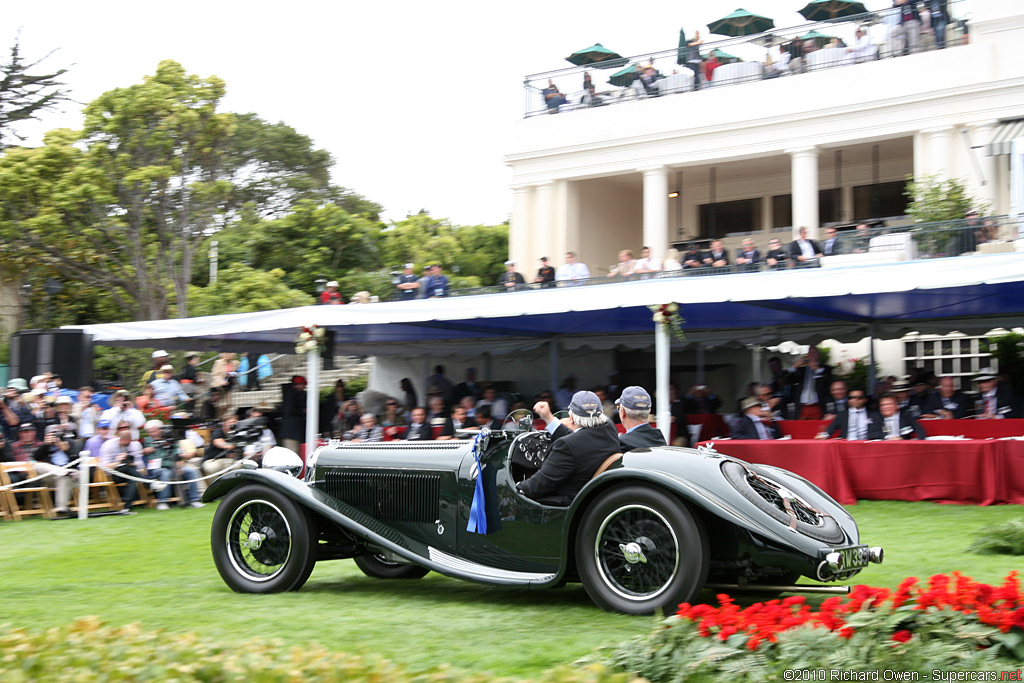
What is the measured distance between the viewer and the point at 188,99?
28109mm

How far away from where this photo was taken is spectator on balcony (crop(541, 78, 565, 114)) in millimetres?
25562

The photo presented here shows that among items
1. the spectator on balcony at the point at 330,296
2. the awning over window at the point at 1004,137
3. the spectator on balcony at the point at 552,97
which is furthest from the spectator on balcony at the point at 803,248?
the spectator on balcony at the point at 552,97

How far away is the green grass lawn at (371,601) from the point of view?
5.30 metres

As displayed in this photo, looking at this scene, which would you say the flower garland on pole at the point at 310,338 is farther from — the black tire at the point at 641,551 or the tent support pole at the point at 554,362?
the black tire at the point at 641,551

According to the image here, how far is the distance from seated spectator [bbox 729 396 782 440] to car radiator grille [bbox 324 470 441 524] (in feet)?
24.4

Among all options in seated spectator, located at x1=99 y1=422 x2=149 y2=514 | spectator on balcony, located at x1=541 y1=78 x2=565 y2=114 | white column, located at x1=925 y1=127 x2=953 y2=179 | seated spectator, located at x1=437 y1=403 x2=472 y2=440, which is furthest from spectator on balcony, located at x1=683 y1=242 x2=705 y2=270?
spectator on balcony, located at x1=541 y1=78 x2=565 y2=114

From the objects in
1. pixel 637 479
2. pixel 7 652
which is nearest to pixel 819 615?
pixel 637 479

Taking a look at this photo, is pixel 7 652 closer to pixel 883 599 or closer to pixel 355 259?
pixel 883 599

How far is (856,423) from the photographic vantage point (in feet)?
41.1

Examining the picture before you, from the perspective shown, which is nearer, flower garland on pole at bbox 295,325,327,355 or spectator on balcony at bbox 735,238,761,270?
flower garland on pole at bbox 295,325,327,355

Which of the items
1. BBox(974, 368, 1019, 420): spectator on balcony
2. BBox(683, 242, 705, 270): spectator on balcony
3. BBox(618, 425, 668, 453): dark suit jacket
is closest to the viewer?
BBox(618, 425, 668, 453): dark suit jacket

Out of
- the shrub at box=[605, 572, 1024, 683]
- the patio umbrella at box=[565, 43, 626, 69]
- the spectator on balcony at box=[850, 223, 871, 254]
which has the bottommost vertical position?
Result: the shrub at box=[605, 572, 1024, 683]

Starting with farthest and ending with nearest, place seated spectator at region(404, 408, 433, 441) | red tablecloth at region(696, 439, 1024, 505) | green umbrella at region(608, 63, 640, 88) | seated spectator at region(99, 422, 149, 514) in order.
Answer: green umbrella at region(608, 63, 640, 88), seated spectator at region(404, 408, 433, 441), seated spectator at region(99, 422, 149, 514), red tablecloth at region(696, 439, 1024, 505)

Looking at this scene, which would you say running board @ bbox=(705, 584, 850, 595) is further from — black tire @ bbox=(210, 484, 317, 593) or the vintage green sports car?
black tire @ bbox=(210, 484, 317, 593)
